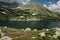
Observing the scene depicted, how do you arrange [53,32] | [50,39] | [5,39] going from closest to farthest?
[5,39], [50,39], [53,32]

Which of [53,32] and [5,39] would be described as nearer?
[5,39]

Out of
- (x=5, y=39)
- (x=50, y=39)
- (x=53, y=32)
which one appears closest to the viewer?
(x=5, y=39)

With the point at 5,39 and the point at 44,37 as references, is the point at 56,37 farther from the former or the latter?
the point at 5,39

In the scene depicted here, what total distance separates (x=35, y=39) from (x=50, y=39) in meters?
1.79

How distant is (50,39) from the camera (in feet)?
67.0

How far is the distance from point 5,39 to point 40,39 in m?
4.63

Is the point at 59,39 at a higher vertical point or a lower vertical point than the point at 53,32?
lower

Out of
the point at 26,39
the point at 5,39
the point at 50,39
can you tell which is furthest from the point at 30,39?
the point at 5,39

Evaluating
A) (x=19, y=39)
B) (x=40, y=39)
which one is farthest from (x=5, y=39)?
(x=40, y=39)

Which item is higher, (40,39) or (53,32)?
(53,32)

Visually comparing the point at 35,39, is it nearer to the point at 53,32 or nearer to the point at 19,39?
the point at 19,39

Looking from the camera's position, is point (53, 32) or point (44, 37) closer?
point (44, 37)

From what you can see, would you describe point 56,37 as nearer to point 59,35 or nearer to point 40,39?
point 59,35

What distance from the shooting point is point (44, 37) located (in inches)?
835
